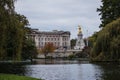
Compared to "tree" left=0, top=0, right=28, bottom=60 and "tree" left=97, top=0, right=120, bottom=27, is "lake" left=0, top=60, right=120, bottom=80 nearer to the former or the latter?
"tree" left=0, top=0, right=28, bottom=60

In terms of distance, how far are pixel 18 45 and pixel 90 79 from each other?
6390 mm

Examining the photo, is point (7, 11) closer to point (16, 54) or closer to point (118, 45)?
point (16, 54)

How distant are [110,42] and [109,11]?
2172 centimetres

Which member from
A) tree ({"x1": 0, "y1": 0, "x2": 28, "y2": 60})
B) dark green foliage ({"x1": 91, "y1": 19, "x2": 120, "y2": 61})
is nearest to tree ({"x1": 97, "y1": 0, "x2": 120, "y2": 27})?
dark green foliage ({"x1": 91, "y1": 19, "x2": 120, "y2": 61})

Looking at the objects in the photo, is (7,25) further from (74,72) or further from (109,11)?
(109,11)

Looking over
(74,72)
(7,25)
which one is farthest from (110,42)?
(7,25)

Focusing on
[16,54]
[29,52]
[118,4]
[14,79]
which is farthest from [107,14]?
[14,79]

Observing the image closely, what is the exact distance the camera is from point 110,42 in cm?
4491

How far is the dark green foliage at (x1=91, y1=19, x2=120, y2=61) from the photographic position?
4412 cm

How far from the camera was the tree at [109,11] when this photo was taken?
63938mm

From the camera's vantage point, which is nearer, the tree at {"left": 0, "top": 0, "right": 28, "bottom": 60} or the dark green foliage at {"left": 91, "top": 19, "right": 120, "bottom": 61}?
the tree at {"left": 0, "top": 0, "right": 28, "bottom": 60}

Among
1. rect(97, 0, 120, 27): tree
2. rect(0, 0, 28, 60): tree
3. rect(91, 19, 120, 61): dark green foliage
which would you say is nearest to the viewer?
rect(0, 0, 28, 60): tree

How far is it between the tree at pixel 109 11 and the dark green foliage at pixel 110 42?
17259 millimetres

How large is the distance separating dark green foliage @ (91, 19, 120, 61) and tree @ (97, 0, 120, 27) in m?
17.3
